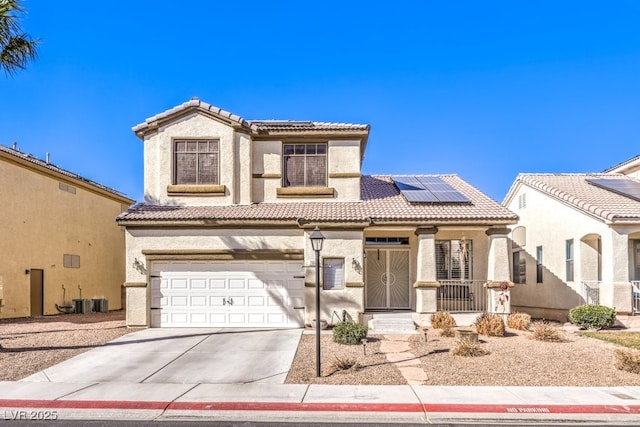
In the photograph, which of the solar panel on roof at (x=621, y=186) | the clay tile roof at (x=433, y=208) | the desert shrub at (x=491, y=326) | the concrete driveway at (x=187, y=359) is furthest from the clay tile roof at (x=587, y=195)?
the concrete driveway at (x=187, y=359)

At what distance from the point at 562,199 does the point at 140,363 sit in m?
16.3

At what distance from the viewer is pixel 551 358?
11164 mm

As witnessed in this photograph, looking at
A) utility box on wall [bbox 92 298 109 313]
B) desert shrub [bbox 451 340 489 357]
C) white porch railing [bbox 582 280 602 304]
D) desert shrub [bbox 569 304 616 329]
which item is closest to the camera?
desert shrub [bbox 451 340 489 357]

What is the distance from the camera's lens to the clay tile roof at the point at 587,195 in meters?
16.2

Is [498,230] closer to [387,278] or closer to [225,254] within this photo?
[387,278]

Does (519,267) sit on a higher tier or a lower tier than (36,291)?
higher

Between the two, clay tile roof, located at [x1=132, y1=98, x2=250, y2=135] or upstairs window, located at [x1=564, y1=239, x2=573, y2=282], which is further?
upstairs window, located at [x1=564, y1=239, x2=573, y2=282]

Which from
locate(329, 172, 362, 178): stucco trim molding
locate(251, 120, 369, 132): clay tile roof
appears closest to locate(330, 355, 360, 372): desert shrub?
locate(329, 172, 362, 178): stucco trim molding

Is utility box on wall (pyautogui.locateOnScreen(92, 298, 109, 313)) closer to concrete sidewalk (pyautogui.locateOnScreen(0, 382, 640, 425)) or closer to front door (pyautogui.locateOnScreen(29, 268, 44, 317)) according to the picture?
front door (pyautogui.locateOnScreen(29, 268, 44, 317))

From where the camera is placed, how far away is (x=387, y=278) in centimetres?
1767

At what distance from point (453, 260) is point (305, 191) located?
248 inches

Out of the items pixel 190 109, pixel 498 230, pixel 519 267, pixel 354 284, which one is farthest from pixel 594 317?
pixel 190 109

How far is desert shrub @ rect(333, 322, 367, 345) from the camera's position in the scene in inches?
503

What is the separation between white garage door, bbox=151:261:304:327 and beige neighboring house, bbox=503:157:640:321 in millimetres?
10646
